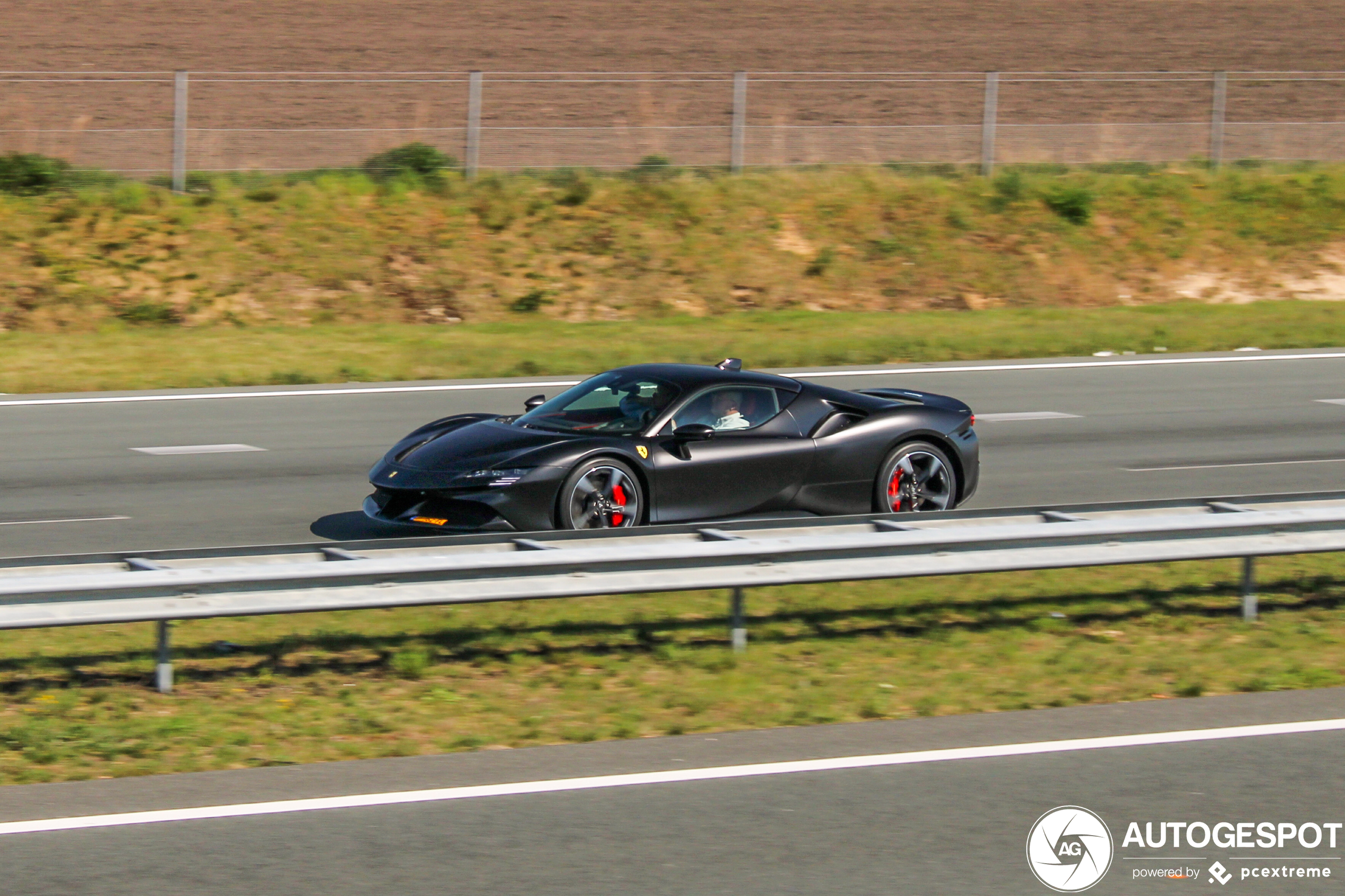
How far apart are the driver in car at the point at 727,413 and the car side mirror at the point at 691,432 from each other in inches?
10.1

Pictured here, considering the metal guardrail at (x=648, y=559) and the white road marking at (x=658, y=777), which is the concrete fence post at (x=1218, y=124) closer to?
the metal guardrail at (x=648, y=559)

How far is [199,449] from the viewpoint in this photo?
15.2 m

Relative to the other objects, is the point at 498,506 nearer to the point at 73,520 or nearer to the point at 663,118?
the point at 73,520

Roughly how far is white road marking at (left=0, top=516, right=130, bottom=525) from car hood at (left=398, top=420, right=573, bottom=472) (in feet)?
7.76

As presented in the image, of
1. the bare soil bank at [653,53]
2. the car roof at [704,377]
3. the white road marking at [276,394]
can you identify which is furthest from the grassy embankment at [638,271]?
the car roof at [704,377]

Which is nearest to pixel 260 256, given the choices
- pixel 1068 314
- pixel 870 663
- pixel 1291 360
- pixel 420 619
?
pixel 1068 314

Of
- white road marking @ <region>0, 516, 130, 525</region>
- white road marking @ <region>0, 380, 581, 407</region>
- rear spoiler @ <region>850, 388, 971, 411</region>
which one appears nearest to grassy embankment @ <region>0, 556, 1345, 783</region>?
rear spoiler @ <region>850, 388, 971, 411</region>

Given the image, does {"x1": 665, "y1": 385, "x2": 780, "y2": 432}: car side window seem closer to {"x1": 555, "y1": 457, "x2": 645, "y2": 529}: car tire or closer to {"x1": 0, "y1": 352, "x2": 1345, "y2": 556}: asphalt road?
{"x1": 555, "y1": 457, "x2": 645, "y2": 529}: car tire

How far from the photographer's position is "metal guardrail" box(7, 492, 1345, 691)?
8070 millimetres

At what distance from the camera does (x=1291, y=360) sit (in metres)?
21.8

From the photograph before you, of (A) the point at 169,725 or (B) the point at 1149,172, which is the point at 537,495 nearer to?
(A) the point at 169,725

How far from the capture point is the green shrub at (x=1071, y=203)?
27.7 meters

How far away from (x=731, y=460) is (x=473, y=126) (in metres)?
16.3

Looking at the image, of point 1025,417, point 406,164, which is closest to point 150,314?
point 406,164
